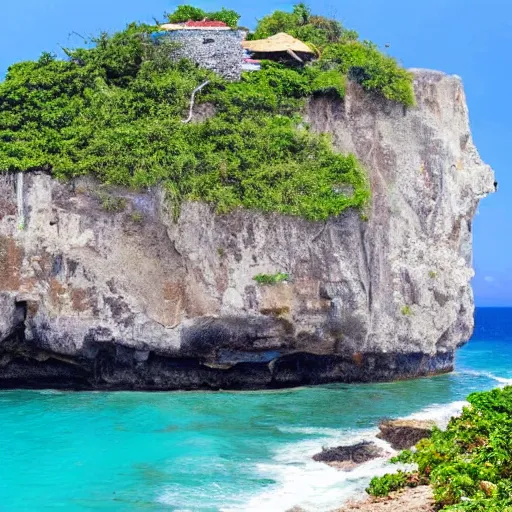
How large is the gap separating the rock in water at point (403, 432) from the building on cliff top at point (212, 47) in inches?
459

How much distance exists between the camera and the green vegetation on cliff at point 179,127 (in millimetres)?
18172

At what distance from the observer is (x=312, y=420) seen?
15188 millimetres

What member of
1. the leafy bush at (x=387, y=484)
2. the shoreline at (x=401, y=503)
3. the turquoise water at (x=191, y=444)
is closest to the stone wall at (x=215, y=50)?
the turquoise water at (x=191, y=444)

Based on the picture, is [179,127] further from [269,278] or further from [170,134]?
[269,278]

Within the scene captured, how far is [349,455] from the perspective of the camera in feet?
40.5

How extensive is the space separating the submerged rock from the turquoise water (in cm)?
25

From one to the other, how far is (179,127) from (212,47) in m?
3.56

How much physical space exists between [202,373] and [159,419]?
4029 mm

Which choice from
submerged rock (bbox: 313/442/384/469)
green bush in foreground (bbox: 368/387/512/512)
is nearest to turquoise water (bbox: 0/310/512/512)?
submerged rock (bbox: 313/442/384/469)

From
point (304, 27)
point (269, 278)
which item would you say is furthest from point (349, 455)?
point (304, 27)

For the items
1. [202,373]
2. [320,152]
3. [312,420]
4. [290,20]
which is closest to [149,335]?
[202,373]

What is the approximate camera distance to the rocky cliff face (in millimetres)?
17891

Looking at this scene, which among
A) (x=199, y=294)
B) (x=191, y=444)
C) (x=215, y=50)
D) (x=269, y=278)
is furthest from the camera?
(x=215, y=50)

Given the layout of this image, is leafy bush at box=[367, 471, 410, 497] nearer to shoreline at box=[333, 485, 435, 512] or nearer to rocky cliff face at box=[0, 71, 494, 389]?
shoreline at box=[333, 485, 435, 512]
